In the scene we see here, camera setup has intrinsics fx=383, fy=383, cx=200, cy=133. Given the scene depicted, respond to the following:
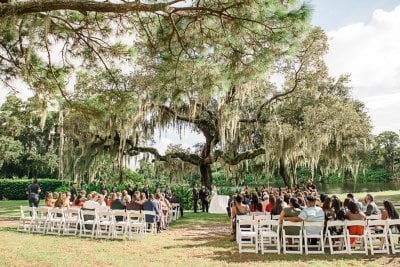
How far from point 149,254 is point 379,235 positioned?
14.9 ft

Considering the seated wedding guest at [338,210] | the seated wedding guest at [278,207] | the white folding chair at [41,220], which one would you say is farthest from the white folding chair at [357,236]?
the white folding chair at [41,220]

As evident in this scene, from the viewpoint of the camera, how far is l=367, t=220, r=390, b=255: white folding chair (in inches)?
291

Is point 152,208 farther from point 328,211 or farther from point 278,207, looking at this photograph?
point 328,211

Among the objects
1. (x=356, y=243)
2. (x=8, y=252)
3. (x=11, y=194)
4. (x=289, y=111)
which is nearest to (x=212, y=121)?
(x=289, y=111)

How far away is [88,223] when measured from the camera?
33.0ft

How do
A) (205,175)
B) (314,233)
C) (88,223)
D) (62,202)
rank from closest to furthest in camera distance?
(314,233), (88,223), (62,202), (205,175)

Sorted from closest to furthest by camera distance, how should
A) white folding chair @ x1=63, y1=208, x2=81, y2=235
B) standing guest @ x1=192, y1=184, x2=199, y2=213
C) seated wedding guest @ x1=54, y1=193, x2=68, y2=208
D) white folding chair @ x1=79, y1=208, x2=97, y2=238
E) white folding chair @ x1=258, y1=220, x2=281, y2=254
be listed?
white folding chair @ x1=258, y1=220, x2=281, y2=254, white folding chair @ x1=79, y1=208, x2=97, y2=238, white folding chair @ x1=63, y1=208, x2=81, y2=235, seated wedding guest @ x1=54, y1=193, x2=68, y2=208, standing guest @ x1=192, y1=184, x2=199, y2=213

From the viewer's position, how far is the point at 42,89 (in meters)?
7.12

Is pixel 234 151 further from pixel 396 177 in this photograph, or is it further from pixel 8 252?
pixel 396 177

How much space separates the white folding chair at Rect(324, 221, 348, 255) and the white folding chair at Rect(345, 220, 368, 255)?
9 cm

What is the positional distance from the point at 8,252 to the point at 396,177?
5964 cm

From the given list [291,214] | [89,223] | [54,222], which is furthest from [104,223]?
[291,214]

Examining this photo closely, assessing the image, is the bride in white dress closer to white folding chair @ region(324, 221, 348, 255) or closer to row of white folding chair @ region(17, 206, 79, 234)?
row of white folding chair @ region(17, 206, 79, 234)

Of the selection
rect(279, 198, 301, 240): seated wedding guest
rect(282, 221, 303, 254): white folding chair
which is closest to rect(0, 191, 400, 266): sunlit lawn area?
rect(282, 221, 303, 254): white folding chair
